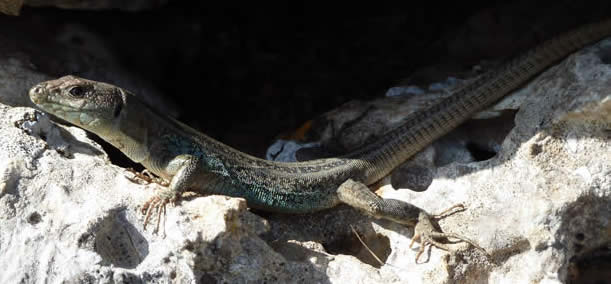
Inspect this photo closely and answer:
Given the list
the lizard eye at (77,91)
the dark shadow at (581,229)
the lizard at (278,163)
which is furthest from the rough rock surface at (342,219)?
the lizard eye at (77,91)

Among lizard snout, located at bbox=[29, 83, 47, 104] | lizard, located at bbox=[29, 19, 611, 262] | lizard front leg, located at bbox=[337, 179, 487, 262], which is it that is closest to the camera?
lizard snout, located at bbox=[29, 83, 47, 104]

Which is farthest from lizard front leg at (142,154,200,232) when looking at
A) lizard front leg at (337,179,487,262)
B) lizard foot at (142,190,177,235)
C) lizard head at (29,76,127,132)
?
lizard front leg at (337,179,487,262)

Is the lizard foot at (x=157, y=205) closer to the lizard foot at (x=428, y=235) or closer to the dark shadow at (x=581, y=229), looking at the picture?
the lizard foot at (x=428, y=235)

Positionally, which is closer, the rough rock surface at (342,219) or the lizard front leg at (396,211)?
the rough rock surface at (342,219)

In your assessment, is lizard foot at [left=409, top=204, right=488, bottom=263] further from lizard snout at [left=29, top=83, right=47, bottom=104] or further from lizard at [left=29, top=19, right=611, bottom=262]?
lizard snout at [left=29, top=83, right=47, bottom=104]

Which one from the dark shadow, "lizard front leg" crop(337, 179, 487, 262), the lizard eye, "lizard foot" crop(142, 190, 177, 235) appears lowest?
"lizard foot" crop(142, 190, 177, 235)

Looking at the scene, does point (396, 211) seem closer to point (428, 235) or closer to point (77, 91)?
point (428, 235)

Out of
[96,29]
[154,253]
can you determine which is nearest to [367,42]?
[96,29]

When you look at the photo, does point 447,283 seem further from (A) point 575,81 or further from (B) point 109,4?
(B) point 109,4
